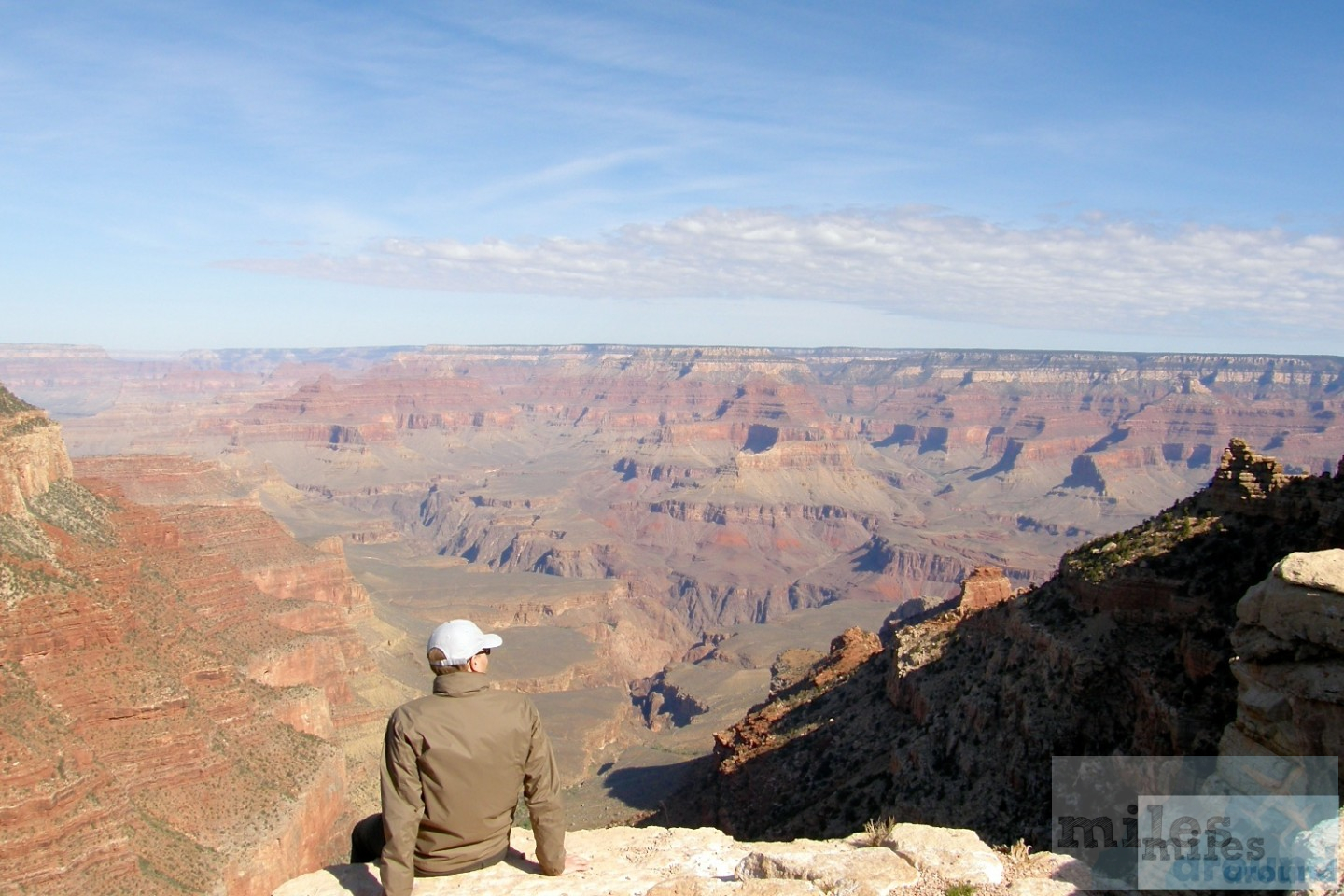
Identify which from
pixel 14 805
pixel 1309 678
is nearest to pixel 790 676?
pixel 14 805

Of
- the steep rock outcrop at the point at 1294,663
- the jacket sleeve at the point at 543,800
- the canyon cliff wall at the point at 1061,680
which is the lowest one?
the canyon cliff wall at the point at 1061,680

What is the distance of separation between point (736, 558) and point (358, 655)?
4917 inches

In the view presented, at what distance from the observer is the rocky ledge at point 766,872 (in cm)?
950

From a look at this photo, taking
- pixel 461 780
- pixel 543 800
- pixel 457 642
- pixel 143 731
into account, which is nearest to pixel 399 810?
pixel 461 780

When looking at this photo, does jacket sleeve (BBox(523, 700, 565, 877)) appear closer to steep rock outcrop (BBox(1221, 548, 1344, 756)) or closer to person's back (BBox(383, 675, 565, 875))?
person's back (BBox(383, 675, 565, 875))

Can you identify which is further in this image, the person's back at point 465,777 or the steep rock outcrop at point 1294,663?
the steep rock outcrop at point 1294,663

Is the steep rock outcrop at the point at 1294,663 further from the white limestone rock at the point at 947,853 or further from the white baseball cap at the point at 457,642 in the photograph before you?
the white baseball cap at the point at 457,642

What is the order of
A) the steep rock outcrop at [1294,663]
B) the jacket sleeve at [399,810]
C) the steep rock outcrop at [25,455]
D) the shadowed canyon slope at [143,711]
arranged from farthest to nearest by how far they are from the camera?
1. the steep rock outcrop at [25,455]
2. the shadowed canyon slope at [143,711]
3. the steep rock outcrop at [1294,663]
4. the jacket sleeve at [399,810]

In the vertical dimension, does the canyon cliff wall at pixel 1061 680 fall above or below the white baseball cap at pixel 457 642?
below

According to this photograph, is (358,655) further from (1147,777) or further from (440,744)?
(440,744)

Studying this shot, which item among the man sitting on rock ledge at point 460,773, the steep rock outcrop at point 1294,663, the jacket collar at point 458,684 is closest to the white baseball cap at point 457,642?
the man sitting on rock ledge at point 460,773

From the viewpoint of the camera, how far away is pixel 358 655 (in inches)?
2889

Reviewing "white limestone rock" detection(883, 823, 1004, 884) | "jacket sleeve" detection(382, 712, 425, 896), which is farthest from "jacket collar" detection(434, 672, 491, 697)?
Answer: "white limestone rock" detection(883, 823, 1004, 884)

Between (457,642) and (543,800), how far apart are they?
1938 mm
